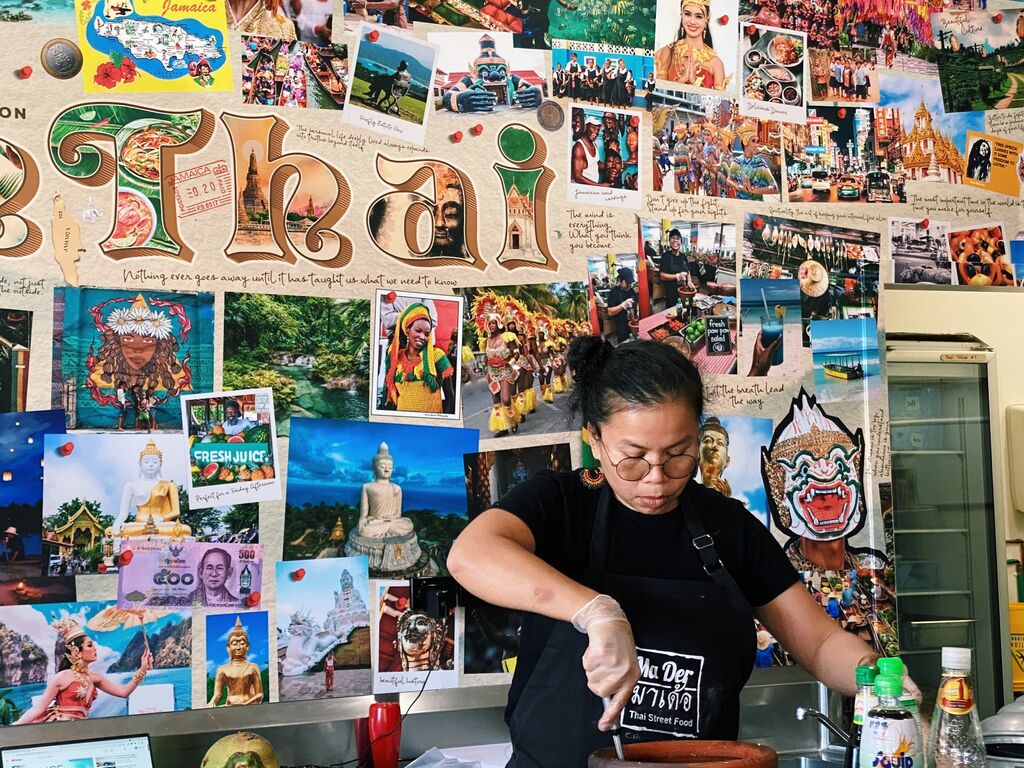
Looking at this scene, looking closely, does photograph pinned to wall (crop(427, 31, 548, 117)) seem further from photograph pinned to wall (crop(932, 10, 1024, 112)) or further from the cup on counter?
photograph pinned to wall (crop(932, 10, 1024, 112))

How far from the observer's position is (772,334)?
10.1 ft

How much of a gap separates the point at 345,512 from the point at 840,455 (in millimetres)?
1392

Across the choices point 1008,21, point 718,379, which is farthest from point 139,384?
point 1008,21

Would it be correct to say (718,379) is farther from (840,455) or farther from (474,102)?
(474,102)

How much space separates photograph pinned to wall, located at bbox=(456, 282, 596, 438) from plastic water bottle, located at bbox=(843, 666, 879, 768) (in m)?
1.22

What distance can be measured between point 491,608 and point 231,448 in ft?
2.37

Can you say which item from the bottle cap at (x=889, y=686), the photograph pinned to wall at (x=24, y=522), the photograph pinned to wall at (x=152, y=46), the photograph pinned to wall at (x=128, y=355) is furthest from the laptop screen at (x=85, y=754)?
the bottle cap at (x=889, y=686)

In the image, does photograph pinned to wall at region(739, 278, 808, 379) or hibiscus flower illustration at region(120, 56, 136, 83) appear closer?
hibiscus flower illustration at region(120, 56, 136, 83)

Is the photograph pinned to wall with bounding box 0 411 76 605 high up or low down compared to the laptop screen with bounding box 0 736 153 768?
up

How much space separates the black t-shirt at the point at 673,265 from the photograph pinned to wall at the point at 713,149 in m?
0.17

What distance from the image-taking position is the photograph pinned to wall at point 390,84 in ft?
8.81

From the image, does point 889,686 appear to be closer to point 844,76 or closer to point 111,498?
point 111,498

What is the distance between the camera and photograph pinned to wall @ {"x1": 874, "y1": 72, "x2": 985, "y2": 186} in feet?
10.7

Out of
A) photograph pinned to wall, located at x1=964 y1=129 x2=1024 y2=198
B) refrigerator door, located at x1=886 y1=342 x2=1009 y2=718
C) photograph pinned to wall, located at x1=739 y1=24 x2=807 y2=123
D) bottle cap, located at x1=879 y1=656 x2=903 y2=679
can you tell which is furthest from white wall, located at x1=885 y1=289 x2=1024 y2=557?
bottle cap, located at x1=879 y1=656 x2=903 y2=679
